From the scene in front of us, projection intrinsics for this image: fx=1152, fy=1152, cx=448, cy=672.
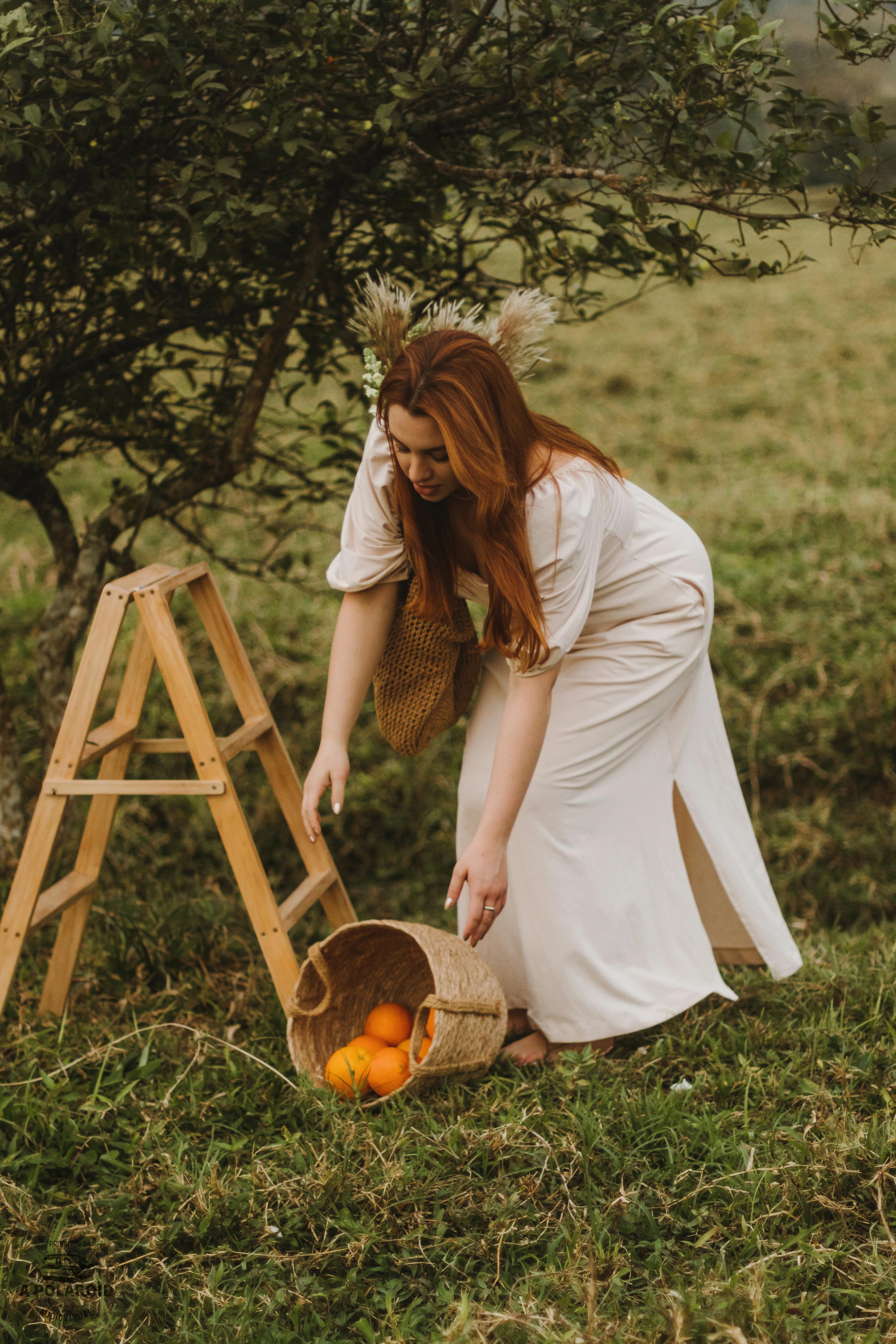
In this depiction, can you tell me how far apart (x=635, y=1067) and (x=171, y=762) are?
8.22 feet

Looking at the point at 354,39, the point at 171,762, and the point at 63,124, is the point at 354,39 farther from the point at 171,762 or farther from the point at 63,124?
the point at 171,762

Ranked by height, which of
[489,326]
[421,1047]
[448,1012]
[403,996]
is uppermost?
[489,326]

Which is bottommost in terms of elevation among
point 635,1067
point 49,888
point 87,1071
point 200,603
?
point 635,1067

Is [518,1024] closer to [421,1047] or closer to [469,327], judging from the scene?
[421,1047]

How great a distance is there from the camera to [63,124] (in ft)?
7.91

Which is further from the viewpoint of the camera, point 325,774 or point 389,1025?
point 389,1025

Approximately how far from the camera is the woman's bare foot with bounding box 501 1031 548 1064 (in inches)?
103

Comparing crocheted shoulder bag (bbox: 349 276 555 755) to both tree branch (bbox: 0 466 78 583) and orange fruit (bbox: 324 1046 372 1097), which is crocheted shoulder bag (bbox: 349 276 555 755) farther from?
tree branch (bbox: 0 466 78 583)

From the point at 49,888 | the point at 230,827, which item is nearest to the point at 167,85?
the point at 230,827

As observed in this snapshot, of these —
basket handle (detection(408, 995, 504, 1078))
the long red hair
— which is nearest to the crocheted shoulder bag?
the long red hair

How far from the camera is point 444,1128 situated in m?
2.27

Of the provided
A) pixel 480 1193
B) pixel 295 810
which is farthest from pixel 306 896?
pixel 480 1193

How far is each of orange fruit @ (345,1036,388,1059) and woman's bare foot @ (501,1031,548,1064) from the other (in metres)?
0.27

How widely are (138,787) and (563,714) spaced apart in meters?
0.96
